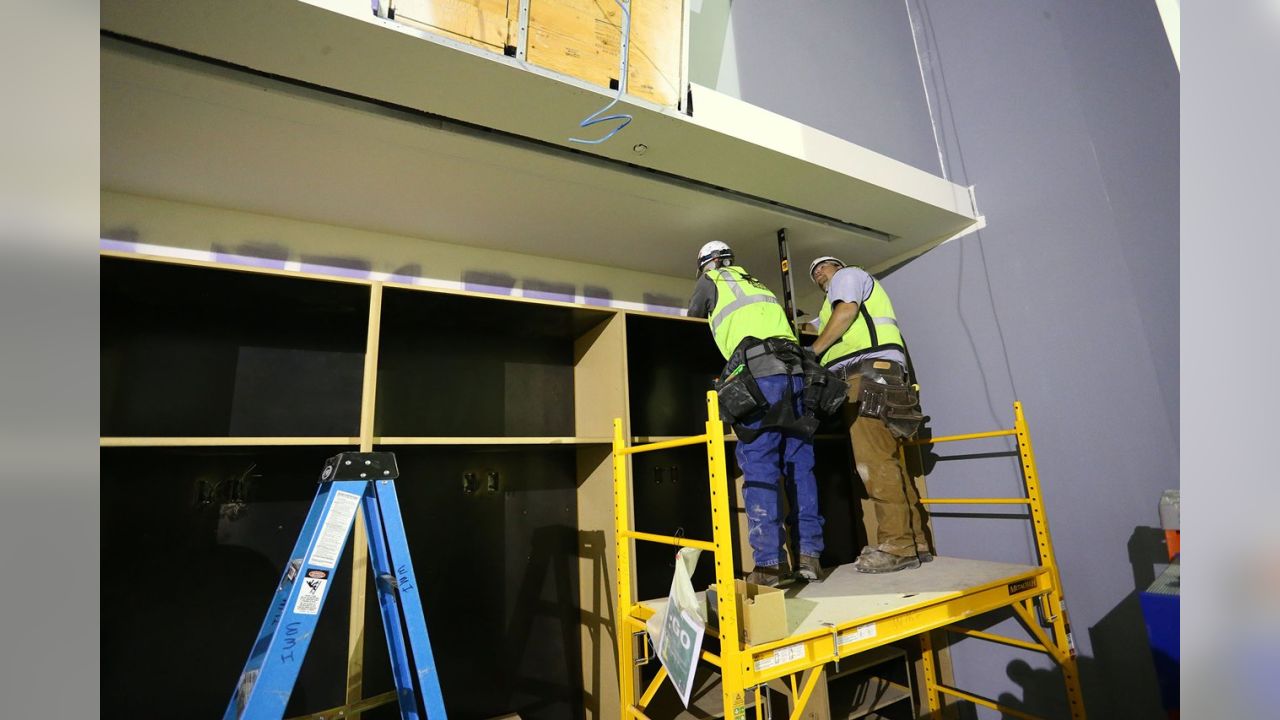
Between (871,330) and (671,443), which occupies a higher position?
(871,330)

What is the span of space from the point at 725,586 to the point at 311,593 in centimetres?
92

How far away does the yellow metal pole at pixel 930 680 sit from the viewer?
2.45 m

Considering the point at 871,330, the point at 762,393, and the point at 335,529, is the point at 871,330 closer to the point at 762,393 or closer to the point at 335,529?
the point at 762,393

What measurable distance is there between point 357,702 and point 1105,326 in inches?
109

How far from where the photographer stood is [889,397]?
7.14 ft

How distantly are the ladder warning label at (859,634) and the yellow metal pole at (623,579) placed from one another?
0.69 meters

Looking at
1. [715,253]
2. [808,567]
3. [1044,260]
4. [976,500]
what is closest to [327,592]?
[808,567]

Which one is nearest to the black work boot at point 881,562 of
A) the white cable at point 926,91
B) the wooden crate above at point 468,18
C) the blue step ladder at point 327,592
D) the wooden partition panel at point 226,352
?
the blue step ladder at point 327,592

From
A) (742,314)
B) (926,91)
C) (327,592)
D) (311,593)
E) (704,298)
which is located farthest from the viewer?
(926,91)

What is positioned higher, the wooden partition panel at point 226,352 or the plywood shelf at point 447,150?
the plywood shelf at point 447,150

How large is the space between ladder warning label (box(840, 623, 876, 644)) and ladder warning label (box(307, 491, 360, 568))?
1259 mm

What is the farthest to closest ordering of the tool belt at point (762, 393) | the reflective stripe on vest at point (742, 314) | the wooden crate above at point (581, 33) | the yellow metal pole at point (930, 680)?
the yellow metal pole at point (930, 680) → the reflective stripe on vest at point (742, 314) → the tool belt at point (762, 393) → the wooden crate above at point (581, 33)

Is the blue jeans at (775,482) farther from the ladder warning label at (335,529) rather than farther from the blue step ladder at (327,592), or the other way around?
the ladder warning label at (335,529)

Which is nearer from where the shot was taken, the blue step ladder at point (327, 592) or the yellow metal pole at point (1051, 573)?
the blue step ladder at point (327, 592)
